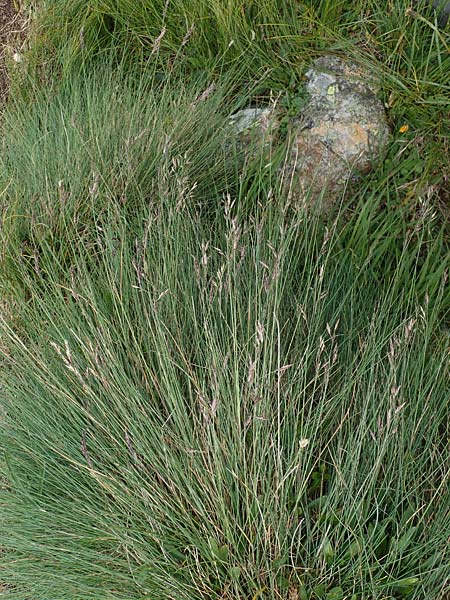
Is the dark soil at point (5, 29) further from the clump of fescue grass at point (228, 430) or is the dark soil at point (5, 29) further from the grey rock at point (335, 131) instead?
the grey rock at point (335, 131)

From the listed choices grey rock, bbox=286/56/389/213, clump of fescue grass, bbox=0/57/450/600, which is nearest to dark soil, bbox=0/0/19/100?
clump of fescue grass, bbox=0/57/450/600

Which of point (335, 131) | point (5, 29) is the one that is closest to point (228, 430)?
point (335, 131)

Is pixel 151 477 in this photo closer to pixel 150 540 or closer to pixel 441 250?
pixel 150 540

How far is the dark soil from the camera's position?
3.11 metres

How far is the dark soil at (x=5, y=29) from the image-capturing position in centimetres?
311

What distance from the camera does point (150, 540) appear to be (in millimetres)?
1662

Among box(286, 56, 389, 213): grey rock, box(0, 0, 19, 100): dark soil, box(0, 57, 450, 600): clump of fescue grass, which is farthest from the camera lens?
box(0, 0, 19, 100): dark soil

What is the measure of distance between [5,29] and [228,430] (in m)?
2.67

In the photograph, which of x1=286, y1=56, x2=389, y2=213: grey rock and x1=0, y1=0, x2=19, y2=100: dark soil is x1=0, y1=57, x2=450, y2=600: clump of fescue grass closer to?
x1=286, y1=56, x2=389, y2=213: grey rock

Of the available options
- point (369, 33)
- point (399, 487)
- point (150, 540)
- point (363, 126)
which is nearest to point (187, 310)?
point (150, 540)

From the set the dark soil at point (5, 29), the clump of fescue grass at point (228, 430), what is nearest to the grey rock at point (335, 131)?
the clump of fescue grass at point (228, 430)

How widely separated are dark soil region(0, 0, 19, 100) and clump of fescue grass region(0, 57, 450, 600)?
1.14m

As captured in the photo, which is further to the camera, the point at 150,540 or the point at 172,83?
the point at 172,83

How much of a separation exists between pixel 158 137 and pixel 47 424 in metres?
1.25
